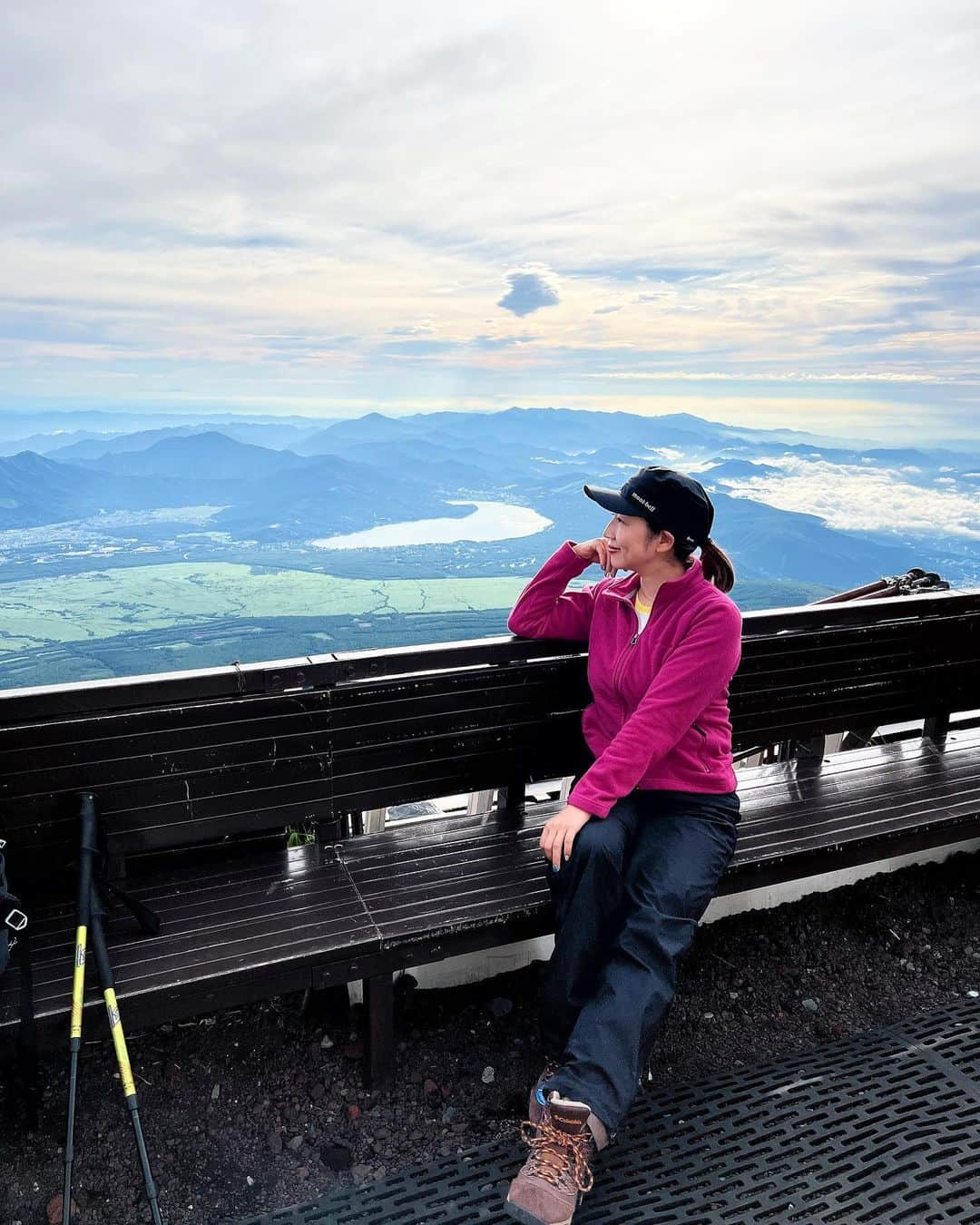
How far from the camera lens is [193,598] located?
6788 centimetres

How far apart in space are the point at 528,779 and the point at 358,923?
0.90m

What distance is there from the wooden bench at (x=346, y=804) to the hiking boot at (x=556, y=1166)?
0.53 m

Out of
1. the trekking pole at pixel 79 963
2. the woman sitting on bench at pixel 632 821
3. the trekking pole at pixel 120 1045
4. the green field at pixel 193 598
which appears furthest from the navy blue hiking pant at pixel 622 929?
the green field at pixel 193 598

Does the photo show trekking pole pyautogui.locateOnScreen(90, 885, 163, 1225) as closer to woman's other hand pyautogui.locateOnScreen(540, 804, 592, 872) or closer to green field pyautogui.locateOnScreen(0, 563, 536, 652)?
woman's other hand pyautogui.locateOnScreen(540, 804, 592, 872)

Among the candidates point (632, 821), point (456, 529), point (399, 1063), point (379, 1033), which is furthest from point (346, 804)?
point (456, 529)

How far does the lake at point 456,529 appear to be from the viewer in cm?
7512

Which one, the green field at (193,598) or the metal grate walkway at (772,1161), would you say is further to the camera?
the green field at (193,598)

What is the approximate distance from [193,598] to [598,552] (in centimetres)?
6812

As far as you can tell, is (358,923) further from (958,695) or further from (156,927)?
(958,695)

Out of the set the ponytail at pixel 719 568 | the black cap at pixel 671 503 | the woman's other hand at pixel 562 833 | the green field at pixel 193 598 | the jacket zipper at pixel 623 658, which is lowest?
the green field at pixel 193 598

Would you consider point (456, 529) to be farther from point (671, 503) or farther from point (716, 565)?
point (671, 503)

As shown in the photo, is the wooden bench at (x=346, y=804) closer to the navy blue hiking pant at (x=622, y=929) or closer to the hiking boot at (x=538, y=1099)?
the navy blue hiking pant at (x=622, y=929)

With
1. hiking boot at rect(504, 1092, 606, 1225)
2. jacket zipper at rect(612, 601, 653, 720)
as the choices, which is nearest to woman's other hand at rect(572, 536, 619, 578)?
jacket zipper at rect(612, 601, 653, 720)

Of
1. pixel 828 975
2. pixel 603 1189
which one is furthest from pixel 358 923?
pixel 828 975
